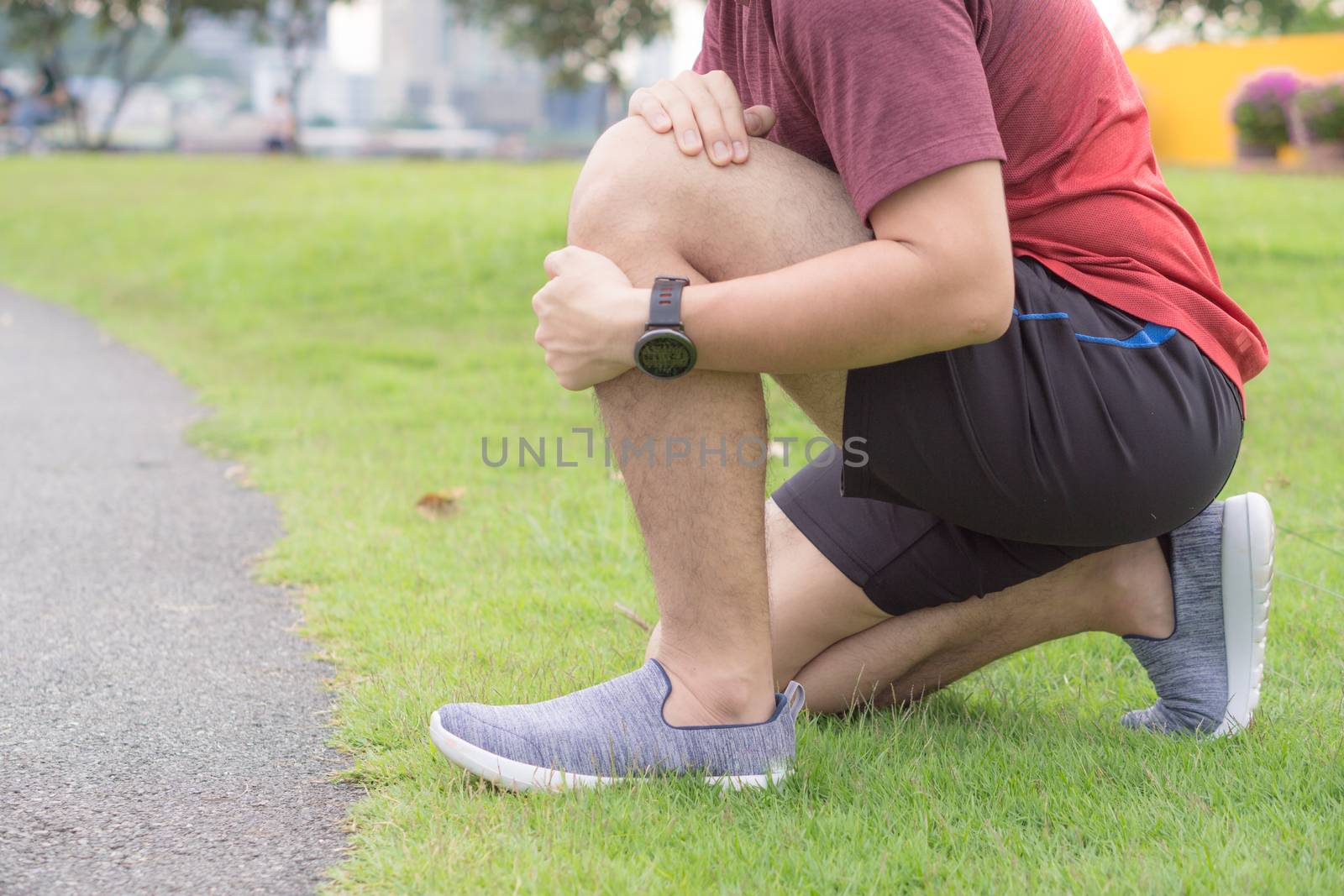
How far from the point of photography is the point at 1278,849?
154cm

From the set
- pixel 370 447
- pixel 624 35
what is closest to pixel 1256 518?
pixel 370 447

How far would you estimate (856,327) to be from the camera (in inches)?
60.3

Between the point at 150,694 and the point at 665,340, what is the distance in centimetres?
122

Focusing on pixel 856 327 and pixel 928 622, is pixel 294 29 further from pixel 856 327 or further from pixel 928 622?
pixel 856 327

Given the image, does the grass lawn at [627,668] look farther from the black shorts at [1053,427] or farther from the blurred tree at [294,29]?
the blurred tree at [294,29]

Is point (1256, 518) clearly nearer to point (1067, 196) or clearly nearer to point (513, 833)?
point (1067, 196)

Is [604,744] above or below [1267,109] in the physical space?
above

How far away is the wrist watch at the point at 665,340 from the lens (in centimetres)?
155

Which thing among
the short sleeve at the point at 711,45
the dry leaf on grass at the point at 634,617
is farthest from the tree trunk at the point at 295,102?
the short sleeve at the point at 711,45

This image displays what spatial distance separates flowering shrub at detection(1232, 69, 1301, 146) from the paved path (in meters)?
16.3

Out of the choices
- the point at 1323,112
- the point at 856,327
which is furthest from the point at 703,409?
the point at 1323,112

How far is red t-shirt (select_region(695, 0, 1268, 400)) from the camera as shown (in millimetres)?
1468

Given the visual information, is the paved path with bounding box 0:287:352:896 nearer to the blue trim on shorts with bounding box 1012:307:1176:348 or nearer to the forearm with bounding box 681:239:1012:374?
the forearm with bounding box 681:239:1012:374

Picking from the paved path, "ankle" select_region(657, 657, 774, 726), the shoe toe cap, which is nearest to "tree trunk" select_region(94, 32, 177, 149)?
the paved path
